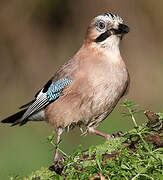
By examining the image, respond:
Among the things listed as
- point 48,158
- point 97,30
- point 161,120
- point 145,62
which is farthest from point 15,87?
point 161,120

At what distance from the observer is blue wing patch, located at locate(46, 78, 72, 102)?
202 inches

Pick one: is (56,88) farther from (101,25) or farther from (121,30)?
(121,30)

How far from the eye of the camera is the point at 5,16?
418 inches

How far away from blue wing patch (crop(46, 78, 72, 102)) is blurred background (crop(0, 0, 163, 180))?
14.1ft

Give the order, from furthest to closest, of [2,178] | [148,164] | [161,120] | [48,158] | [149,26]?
1. [149,26]
2. [48,158]
3. [2,178]
4. [161,120]
5. [148,164]

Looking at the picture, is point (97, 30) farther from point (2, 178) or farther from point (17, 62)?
point (17, 62)

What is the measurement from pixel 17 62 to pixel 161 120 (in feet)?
25.8

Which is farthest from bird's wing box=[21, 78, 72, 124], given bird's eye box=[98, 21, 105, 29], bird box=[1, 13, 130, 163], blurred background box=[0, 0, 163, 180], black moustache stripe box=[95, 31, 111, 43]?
blurred background box=[0, 0, 163, 180]

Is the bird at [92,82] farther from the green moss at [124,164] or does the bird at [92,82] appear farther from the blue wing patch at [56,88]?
the green moss at [124,164]

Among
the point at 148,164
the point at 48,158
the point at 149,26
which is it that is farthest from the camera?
the point at 149,26

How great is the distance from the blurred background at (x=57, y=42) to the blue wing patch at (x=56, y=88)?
431 cm

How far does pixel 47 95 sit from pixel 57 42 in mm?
5374

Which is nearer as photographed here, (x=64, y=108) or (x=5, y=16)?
(x=64, y=108)

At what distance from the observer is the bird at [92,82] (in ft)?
16.0
